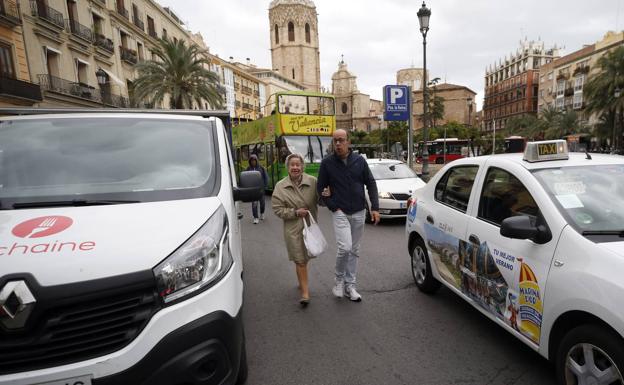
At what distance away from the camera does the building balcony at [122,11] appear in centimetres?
2691

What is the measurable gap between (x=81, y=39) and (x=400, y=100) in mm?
20313

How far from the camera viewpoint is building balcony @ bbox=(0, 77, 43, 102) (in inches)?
634

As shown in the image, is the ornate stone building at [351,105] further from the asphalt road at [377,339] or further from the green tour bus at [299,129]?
the asphalt road at [377,339]

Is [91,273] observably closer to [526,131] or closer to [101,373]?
[101,373]

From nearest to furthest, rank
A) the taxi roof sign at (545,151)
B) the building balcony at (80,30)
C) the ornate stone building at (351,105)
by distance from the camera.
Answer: the taxi roof sign at (545,151)
the building balcony at (80,30)
the ornate stone building at (351,105)

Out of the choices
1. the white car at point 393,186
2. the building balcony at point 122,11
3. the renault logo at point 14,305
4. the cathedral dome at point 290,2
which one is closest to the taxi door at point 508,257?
the renault logo at point 14,305

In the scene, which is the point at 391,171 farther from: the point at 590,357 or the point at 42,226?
the point at 42,226

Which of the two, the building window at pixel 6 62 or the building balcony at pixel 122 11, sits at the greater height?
the building balcony at pixel 122 11

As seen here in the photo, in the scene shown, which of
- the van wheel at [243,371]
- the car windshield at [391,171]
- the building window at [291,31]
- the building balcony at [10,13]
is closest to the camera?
the van wheel at [243,371]

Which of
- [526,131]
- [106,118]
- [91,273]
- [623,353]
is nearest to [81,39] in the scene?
[106,118]

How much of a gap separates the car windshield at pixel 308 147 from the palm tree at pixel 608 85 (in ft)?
98.1

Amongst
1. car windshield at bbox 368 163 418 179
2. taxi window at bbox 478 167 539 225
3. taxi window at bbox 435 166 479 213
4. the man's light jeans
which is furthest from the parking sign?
taxi window at bbox 478 167 539 225

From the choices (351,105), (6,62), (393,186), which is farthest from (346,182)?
(351,105)

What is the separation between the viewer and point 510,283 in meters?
2.62
